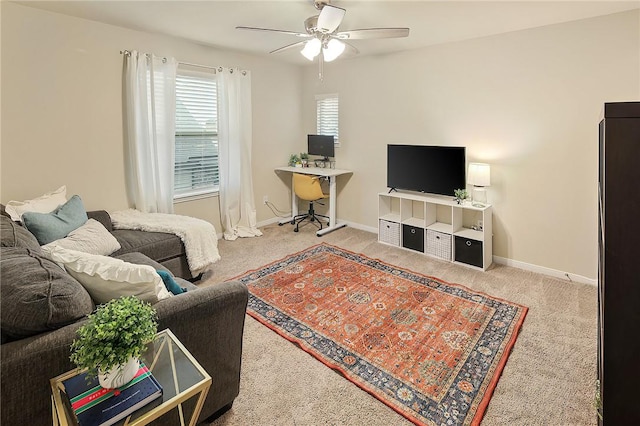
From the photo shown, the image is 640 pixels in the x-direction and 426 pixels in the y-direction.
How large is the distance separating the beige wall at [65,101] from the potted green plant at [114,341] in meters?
2.79

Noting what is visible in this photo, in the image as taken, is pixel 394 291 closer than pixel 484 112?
Yes

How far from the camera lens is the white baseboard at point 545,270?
3.37 meters

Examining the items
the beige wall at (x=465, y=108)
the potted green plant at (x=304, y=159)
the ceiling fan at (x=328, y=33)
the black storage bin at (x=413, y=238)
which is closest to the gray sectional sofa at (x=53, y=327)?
the beige wall at (x=465, y=108)

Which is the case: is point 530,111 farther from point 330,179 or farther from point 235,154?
point 235,154

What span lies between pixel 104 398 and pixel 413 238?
370 centimetres

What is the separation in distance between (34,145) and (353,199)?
3.89 m

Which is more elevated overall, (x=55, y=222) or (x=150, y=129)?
(x=150, y=129)

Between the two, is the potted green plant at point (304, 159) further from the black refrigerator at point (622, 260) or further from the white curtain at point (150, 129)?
the black refrigerator at point (622, 260)

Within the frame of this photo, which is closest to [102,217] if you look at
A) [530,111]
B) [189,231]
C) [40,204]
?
[40,204]

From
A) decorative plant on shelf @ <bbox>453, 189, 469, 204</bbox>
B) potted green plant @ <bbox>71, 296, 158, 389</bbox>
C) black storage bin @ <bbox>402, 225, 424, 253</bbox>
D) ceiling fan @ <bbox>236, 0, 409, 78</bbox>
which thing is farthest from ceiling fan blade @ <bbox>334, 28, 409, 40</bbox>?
potted green plant @ <bbox>71, 296, 158, 389</bbox>

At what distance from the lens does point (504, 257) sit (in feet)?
12.8

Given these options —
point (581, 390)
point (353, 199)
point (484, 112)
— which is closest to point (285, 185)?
point (353, 199)

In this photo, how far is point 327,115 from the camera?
17.9 feet

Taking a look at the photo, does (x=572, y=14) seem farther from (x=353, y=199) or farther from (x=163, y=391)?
(x=163, y=391)
